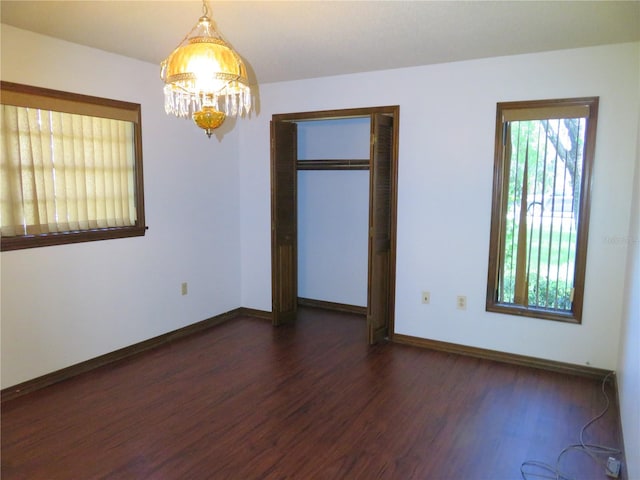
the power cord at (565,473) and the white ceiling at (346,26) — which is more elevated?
the white ceiling at (346,26)

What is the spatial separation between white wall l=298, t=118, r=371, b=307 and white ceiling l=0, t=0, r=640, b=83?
1.48m

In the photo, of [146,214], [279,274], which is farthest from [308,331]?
[146,214]

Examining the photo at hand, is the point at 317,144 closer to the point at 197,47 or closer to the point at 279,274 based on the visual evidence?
the point at 279,274

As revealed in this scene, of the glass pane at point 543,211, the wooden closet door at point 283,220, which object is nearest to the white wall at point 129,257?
the wooden closet door at point 283,220

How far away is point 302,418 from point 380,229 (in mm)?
1885

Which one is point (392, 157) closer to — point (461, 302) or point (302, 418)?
point (461, 302)

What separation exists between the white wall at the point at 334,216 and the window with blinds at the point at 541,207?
1633 millimetres

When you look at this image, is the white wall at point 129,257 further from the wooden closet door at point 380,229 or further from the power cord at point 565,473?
the power cord at point 565,473

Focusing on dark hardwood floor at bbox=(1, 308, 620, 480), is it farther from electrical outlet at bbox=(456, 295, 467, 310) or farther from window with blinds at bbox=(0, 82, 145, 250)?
window with blinds at bbox=(0, 82, 145, 250)

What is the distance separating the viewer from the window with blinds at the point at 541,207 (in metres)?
3.40

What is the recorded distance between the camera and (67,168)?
3.30 metres

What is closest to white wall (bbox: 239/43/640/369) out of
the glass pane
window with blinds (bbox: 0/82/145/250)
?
the glass pane

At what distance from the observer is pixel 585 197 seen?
334cm

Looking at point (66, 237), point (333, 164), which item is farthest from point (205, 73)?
point (333, 164)
